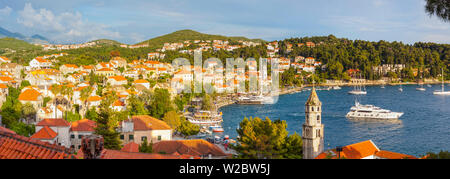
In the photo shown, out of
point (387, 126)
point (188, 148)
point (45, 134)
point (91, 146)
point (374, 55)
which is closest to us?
point (91, 146)

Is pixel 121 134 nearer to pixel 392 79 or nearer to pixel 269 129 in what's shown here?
pixel 269 129

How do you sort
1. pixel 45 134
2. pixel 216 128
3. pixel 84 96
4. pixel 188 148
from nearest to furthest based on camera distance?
pixel 188 148, pixel 45 134, pixel 84 96, pixel 216 128

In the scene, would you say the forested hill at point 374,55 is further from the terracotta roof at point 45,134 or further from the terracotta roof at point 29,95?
the terracotta roof at point 45,134

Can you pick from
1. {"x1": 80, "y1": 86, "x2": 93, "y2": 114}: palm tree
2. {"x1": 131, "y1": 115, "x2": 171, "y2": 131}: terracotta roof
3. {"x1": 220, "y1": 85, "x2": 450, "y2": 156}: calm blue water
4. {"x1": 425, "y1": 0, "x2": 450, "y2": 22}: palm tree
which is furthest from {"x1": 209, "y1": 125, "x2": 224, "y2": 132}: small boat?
{"x1": 425, "y1": 0, "x2": 450, "y2": 22}: palm tree

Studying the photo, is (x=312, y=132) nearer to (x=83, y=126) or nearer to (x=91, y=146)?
(x=91, y=146)

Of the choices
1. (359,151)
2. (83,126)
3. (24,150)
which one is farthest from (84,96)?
(24,150)

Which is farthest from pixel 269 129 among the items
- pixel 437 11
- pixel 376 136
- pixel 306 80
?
pixel 306 80

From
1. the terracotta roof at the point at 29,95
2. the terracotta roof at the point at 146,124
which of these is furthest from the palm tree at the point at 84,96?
the terracotta roof at the point at 146,124
